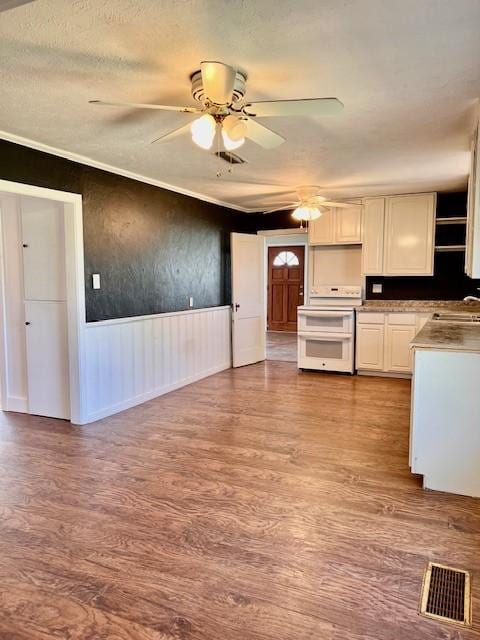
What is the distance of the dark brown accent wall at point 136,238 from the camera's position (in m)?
3.65

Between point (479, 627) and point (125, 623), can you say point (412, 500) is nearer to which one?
point (479, 627)

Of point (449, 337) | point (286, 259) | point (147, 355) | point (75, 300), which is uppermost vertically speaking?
point (286, 259)

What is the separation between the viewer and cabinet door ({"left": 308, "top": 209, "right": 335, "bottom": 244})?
19.7 ft

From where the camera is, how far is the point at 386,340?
559 cm

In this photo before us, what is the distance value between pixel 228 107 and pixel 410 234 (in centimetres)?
395

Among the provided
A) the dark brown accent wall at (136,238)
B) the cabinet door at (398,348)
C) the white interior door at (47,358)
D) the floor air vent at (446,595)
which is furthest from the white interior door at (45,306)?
the cabinet door at (398,348)

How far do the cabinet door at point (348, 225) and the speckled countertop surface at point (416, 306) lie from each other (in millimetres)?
895

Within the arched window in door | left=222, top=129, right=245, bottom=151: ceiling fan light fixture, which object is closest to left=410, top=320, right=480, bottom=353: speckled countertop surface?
left=222, top=129, right=245, bottom=151: ceiling fan light fixture

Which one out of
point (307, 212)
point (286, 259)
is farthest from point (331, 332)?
point (286, 259)

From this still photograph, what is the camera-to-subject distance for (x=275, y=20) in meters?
1.75

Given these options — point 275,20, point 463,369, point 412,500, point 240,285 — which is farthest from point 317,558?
point 240,285

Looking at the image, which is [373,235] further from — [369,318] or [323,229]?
[369,318]

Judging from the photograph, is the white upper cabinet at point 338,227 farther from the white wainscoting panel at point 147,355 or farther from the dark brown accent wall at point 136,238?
the white wainscoting panel at point 147,355

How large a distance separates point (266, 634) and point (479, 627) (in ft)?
2.60
